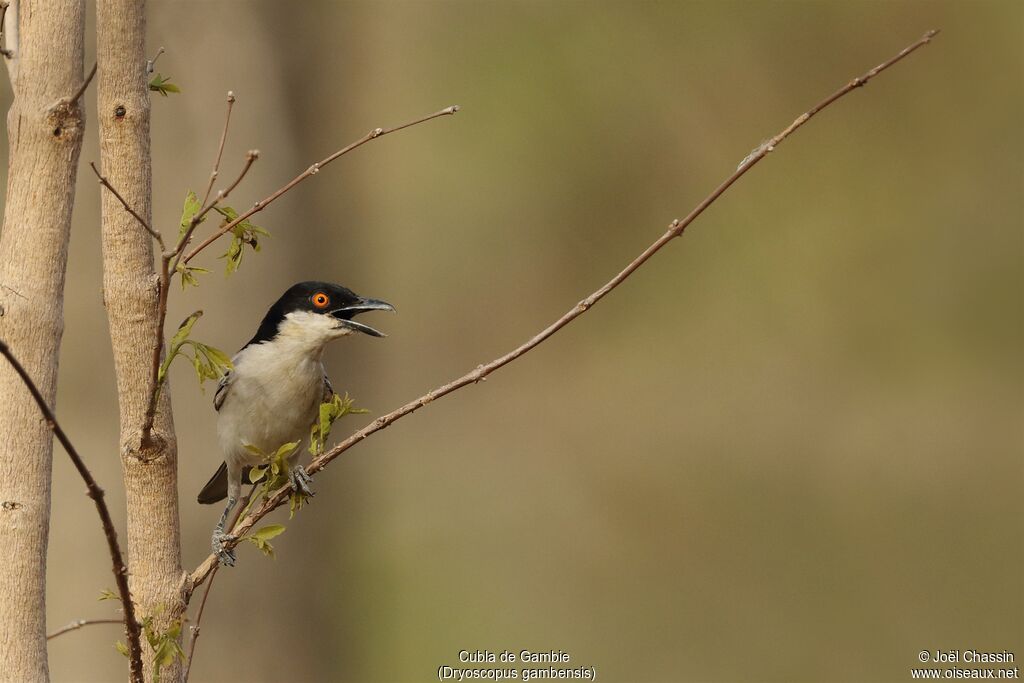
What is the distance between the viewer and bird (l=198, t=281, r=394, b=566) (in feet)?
12.5

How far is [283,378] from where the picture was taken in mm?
3992

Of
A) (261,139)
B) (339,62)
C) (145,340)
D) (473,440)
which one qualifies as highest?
(339,62)

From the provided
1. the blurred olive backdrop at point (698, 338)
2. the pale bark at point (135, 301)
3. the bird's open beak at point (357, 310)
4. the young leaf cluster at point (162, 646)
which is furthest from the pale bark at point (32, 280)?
the blurred olive backdrop at point (698, 338)

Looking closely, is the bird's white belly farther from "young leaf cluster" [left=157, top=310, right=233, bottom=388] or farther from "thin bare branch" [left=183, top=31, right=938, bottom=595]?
"young leaf cluster" [left=157, top=310, right=233, bottom=388]

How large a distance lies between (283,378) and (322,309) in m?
0.35

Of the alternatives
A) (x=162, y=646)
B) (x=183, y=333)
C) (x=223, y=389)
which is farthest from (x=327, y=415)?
(x=223, y=389)

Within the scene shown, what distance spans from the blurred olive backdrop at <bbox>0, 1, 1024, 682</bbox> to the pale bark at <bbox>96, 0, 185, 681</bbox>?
649 cm

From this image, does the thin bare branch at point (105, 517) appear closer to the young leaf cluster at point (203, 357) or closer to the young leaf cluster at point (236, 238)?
the young leaf cluster at point (203, 357)

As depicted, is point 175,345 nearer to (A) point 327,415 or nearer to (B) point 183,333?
(B) point 183,333

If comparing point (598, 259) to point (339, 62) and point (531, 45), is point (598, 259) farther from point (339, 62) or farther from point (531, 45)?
point (339, 62)

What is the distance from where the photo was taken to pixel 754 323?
11.6 m

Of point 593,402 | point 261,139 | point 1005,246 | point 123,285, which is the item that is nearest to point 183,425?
point 261,139

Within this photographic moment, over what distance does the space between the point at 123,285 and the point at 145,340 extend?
0.36 feet

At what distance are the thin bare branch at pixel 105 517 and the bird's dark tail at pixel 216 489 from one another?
3.00 m
